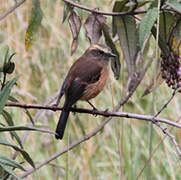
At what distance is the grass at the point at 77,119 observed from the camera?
435 cm

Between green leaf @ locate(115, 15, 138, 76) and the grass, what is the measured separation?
1.47 meters

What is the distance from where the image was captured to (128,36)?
2.57 meters

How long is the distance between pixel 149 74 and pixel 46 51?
1.17 meters

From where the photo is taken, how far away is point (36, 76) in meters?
5.26

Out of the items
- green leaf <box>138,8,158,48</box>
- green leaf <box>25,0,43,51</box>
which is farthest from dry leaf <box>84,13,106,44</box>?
green leaf <box>138,8,158,48</box>

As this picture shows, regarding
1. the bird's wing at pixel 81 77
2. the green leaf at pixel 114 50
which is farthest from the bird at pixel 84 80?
the green leaf at pixel 114 50

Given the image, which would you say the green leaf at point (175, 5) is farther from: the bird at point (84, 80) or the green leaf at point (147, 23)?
the bird at point (84, 80)

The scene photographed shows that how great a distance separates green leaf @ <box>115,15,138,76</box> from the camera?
253 centimetres

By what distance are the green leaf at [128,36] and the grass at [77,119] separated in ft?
4.83

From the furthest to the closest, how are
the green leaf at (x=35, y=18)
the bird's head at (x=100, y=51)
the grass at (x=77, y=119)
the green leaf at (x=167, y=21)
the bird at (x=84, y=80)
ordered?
the grass at (x=77, y=119), the bird's head at (x=100, y=51), the bird at (x=84, y=80), the green leaf at (x=35, y=18), the green leaf at (x=167, y=21)

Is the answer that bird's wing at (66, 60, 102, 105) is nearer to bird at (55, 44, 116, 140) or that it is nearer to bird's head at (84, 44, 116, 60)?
bird at (55, 44, 116, 140)

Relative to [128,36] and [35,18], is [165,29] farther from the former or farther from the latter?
[35,18]

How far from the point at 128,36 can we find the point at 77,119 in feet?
5.11

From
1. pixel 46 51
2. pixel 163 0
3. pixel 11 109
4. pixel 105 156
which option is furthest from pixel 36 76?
pixel 163 0
